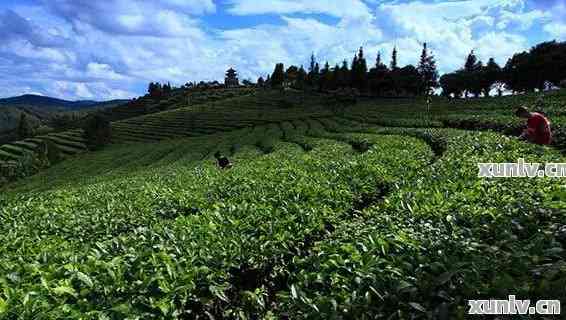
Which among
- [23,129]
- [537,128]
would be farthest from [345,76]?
[537,128]

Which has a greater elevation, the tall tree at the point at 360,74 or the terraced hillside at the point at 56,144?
the tall tree at the point at 360,74

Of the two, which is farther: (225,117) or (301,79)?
(301,79)

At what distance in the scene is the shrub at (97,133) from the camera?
112 meters

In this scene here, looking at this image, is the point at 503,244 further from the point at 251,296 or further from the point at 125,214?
the point at 125,214

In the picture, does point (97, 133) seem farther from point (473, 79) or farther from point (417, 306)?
point (417, 306)

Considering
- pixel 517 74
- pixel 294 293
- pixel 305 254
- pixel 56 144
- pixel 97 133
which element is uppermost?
pixel 517 74

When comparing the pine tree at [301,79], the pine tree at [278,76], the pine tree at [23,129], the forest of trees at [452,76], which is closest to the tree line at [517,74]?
the forest of trees at [452,76]

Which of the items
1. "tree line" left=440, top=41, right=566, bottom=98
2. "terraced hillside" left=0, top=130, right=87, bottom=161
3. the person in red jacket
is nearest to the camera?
the person in red jacket

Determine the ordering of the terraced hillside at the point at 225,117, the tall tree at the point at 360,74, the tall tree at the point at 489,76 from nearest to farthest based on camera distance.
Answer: the terraced hillside at the point at 225,117, the tall tree at the point at 489,76, the tall tree at the point at 360,74

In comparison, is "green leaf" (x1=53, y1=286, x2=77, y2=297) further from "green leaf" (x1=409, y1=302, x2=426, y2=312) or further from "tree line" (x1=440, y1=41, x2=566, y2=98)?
"tree line" (x1=440, y1=41, x2=566, y2=98)

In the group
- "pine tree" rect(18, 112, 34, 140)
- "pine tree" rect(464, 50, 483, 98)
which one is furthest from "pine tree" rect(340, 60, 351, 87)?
"pine tree" rect(18, 112, 34, 140)

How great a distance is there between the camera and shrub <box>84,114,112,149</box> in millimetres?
112125

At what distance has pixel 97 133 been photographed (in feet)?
371

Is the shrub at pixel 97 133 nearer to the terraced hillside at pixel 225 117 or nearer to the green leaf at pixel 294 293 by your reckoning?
the terraced hillside at pixel 225 117
